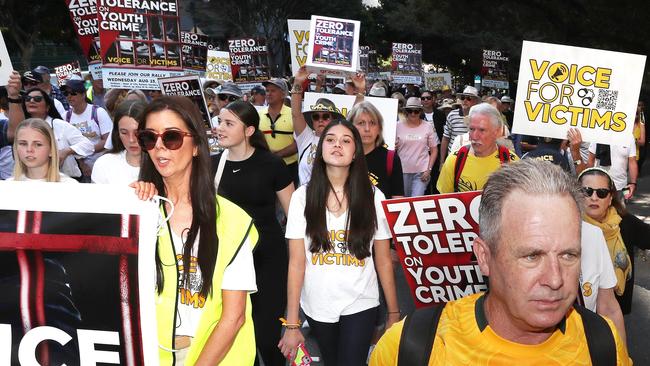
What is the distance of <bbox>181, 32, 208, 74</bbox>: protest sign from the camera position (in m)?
10.2

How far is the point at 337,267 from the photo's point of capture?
4121mm

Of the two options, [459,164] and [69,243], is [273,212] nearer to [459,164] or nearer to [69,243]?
[459,164]

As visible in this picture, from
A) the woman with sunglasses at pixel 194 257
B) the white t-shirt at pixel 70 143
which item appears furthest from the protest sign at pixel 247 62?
the woman with sunglasses at pixel 194 257

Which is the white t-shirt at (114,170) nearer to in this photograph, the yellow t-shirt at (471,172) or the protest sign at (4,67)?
the protest sign at (4,67)

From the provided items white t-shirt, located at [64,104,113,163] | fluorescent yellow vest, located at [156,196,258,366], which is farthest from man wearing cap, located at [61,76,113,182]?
fluorescent yellow vest, located at [156,196,258,366]

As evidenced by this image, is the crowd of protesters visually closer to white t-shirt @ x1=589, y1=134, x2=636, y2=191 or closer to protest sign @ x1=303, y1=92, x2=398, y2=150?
protest sign @ x1=303, y1=92, x2=398, y2=150

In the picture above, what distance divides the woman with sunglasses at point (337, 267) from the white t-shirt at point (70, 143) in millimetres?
3551

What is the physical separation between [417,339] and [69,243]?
1085 mm

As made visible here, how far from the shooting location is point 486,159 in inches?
229

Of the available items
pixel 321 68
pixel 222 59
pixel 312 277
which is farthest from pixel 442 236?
pixel 222 59

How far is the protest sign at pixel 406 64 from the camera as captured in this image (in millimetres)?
21062

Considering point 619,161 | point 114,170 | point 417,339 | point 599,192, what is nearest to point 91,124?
point 114,170

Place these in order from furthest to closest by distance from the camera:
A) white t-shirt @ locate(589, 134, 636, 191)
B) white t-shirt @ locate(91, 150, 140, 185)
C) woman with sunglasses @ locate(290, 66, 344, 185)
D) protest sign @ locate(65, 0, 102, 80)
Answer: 1. protest sign @ locate(65, 0, 102, 80)
2. white t-shirt @ locate(589, 134, 636, 191)
3. woman with sunglasses @ locate(290, 66, 344, 185)
4. white t-shirt @ locate(91, 150, 140, 185)

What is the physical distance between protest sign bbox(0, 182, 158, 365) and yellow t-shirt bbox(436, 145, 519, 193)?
3752 mm
